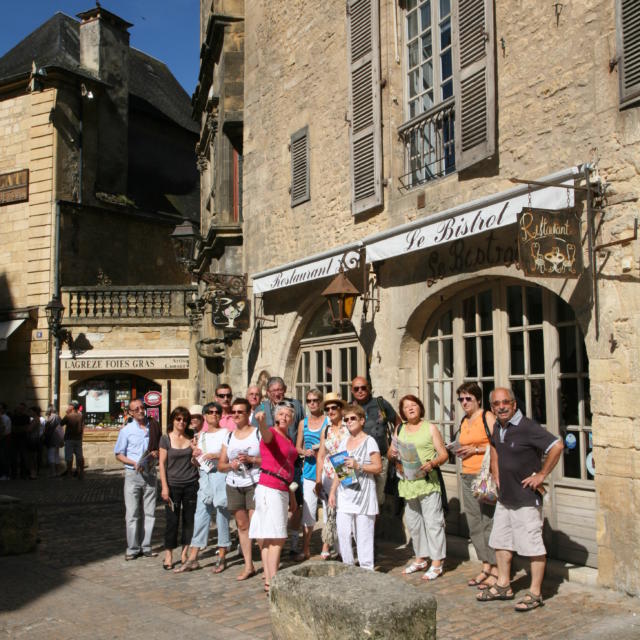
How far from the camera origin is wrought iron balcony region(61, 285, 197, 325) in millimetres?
19641

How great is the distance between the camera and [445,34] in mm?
8219

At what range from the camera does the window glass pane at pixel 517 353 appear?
23.5 ft

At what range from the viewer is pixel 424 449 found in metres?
6.67

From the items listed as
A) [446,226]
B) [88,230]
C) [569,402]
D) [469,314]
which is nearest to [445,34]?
[446,226]

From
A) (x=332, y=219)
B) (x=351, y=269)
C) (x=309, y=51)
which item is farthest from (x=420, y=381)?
(x=309, y=51)

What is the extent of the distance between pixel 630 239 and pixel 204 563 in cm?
470

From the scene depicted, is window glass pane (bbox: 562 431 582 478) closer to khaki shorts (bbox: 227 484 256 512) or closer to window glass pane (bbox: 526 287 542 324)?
window glass pane (bbox: 526 287 542 324)

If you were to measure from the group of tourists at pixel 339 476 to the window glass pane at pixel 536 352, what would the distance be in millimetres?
705

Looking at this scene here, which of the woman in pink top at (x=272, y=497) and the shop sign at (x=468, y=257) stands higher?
the shop sign at (x=468, y=257)

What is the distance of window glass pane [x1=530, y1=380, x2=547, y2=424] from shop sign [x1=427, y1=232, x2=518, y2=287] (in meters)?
1.07

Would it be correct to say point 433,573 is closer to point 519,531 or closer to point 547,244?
point 519,531

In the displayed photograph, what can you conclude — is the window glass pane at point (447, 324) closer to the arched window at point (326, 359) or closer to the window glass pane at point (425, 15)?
the arched window at point (326, 359)

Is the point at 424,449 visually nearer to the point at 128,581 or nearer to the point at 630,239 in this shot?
the point at 630,239

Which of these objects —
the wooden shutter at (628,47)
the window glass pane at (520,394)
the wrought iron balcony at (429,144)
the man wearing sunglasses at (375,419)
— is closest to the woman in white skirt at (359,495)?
the man wearing sunglasses at (375,419)
